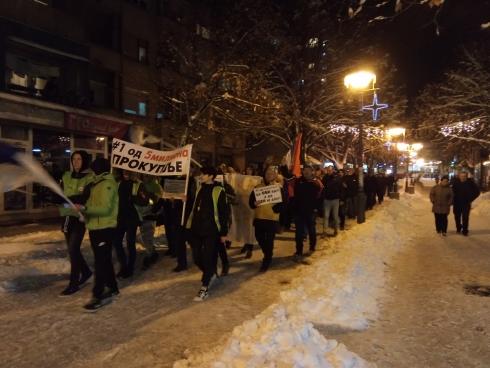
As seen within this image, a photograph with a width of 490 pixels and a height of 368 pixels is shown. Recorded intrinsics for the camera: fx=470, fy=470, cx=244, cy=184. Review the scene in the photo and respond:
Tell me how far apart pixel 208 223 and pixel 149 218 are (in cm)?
233

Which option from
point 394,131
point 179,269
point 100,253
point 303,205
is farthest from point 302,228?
point 394,131

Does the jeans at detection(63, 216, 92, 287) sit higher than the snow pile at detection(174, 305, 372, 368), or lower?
higher

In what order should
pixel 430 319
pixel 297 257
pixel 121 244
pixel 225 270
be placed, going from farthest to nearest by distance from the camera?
pixel 297 257 < pixel 225 270 < pixel 121 244 < pixel 430 319

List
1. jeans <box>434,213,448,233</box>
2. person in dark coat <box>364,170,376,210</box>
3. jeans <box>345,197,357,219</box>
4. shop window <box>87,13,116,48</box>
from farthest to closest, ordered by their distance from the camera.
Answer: person in dark coat <box>364,170,376,210</box>, shop window <box>87,13,116,48</box>, jeans <box>345,197,357,219</box>, jeans <box>434,213,448,233</box>

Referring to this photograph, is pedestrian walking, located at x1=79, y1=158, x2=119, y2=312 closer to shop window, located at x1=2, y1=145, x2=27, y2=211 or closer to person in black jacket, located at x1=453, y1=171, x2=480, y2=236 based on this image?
person in black jacket, located at x1=453, y1=171, x2=480, y2=236

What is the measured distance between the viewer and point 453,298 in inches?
269

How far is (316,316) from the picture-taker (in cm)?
566

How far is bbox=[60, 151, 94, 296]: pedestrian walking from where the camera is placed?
6.27 meters

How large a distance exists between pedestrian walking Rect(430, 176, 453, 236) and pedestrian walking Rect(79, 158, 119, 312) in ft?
33.9

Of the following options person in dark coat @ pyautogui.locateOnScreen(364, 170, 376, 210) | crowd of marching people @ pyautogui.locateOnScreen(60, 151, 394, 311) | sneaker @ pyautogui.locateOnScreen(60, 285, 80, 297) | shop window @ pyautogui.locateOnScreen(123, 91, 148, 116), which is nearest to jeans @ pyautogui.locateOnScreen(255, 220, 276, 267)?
crowd of marching people @ pyautogui.locateOnScreen(60, 151, 394, 311)

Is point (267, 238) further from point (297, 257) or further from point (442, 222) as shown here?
point (442, 222)

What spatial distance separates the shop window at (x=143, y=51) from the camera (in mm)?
23312

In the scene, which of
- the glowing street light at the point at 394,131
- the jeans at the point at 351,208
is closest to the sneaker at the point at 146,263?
the jeans at the point at 351,208

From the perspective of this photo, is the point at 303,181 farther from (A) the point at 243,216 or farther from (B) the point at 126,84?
(B) the point at 126,84
